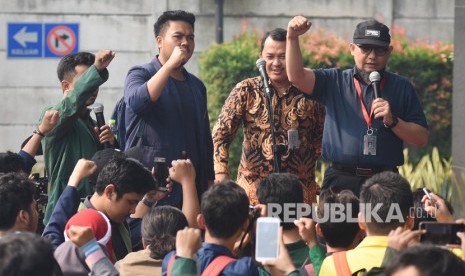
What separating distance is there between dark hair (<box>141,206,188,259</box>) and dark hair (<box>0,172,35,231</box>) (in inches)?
24.5

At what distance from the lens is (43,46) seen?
17.9 meters

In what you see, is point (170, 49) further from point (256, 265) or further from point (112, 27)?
point (112, 27)

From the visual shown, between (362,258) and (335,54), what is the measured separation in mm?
10354

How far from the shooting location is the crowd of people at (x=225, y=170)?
6746 mm

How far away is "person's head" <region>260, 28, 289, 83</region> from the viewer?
389 inches

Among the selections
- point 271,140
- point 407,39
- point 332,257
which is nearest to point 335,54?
point 407,39

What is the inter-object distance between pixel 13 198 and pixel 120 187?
2.37 ft

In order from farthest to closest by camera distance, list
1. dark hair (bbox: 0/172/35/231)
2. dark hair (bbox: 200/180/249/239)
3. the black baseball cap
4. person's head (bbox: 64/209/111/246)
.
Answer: the black baseball cap
person's head (bbox: 64/209/111/246)
dark hair (bbox: 0/172/35/231)
dark hair (bbox: 200/180/249/239)

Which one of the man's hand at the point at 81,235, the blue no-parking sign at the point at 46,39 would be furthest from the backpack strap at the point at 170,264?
the blue no-parking sign at the point at 46,39

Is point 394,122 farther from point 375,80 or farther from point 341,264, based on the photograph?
point 341,264

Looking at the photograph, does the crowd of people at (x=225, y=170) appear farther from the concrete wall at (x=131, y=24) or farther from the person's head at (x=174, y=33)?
the concrete wall at (x=131, y=24)

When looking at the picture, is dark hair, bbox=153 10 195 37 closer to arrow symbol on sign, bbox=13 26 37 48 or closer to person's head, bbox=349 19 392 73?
person's head, bbox=349 19 392 73

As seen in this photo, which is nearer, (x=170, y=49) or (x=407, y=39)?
(x=170, y=49)

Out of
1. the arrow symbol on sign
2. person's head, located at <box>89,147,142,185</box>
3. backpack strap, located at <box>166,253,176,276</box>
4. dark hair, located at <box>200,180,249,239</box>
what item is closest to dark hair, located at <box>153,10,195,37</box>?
person's head, located at <box>89,147,142,185</box>
